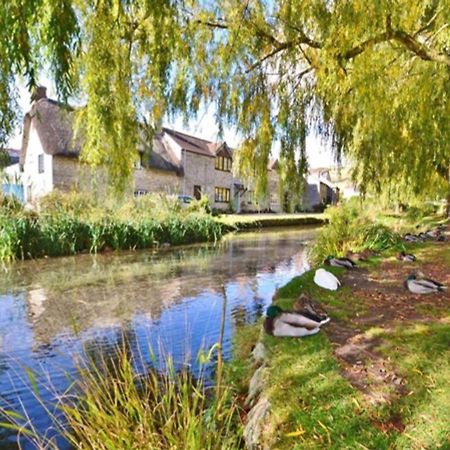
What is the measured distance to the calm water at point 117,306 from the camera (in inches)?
170

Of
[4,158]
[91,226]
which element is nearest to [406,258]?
[4,158]

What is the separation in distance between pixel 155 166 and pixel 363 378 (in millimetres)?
22302

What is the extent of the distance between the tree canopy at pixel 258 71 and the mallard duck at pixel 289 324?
1.62 metres

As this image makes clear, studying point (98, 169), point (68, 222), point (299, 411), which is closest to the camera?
point (299, 411)

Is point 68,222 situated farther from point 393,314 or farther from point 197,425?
point 197,425

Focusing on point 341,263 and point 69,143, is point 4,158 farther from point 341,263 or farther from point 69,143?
point 69,143

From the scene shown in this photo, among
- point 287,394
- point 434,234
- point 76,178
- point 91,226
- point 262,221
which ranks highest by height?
point 76,178

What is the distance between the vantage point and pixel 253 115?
4832 millimetres

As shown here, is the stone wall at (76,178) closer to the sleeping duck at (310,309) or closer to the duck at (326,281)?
the duck at (326,281)

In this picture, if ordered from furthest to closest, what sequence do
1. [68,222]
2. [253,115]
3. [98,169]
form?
[68,222] < [253,115] < [98,169]

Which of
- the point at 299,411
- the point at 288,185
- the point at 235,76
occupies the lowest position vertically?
A: the point at 299,411

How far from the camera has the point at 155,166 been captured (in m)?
24.3

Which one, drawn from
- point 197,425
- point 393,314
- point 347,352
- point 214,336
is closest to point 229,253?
point 214,336

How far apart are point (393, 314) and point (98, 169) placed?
132 inches
